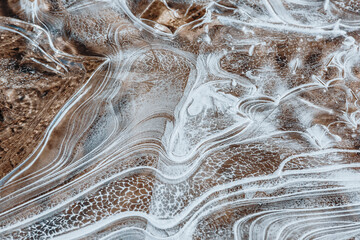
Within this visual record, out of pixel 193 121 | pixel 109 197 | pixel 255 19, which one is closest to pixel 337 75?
pixel 255 19

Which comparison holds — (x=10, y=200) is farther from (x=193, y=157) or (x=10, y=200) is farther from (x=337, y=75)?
(x=337, y=75)

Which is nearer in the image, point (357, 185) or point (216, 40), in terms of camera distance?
point (357, 185)

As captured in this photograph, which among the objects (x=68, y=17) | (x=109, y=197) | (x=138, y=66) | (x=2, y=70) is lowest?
(x=109, y=197)

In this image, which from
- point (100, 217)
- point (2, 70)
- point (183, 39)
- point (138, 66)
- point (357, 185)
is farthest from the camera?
point (183, 39)

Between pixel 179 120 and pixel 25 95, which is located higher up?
pixel 25 95

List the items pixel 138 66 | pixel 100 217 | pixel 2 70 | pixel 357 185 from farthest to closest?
pixel 138 66 < pixel 2 70 < pixel 357 185 < pixel 100 217

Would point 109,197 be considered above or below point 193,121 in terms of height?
below

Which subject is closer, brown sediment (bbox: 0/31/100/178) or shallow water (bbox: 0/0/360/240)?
shallow water (bbox: 0/0/360/240)

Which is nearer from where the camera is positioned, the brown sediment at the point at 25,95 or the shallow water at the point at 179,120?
the shallow water at the point at 179,120
